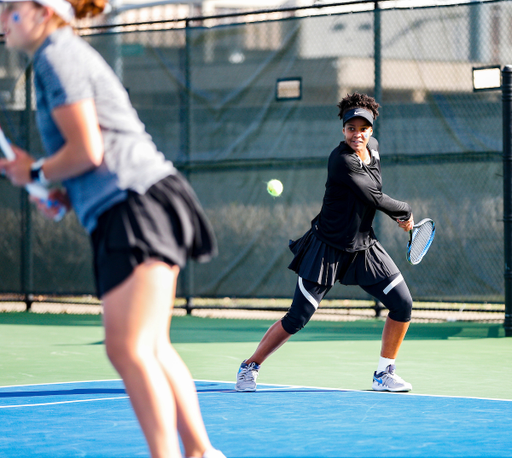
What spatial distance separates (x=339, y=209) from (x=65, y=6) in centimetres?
280

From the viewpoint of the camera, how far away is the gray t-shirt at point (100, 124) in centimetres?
249

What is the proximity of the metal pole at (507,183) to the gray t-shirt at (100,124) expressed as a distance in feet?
19.2

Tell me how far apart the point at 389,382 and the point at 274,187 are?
4095mm

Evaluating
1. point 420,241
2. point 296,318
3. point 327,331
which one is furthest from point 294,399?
point 327,331

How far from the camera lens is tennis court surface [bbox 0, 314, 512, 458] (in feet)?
12.9

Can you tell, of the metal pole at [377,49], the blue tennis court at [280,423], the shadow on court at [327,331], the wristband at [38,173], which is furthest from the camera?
the metal pole at [377,49]

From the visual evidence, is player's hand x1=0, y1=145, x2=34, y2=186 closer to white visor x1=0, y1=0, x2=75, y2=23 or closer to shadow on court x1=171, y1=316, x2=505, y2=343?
white visor x1=0, y1=0, x2=75, y2=23

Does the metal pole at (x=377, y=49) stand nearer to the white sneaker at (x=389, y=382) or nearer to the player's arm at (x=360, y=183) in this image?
the player's arm at (x=360, y=183)

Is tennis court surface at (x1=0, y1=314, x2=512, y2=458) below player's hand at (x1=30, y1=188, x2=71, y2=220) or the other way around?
below

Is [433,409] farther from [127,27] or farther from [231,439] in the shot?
[127,27]

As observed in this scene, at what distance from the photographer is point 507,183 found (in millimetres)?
8000

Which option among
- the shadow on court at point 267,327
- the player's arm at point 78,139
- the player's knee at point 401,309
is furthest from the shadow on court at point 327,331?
the player's arm at point 78,139

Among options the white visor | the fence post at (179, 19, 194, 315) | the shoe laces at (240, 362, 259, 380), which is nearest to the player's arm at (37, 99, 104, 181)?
the white visor

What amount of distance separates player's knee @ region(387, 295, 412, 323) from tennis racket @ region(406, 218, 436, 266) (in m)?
0.56
